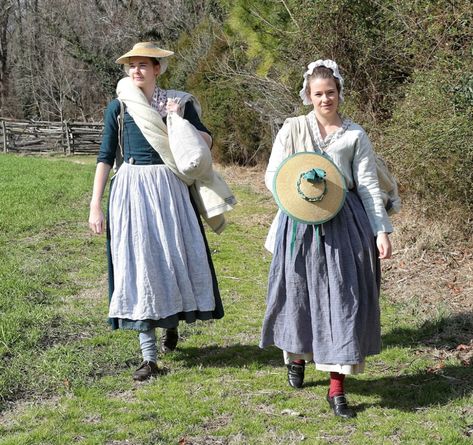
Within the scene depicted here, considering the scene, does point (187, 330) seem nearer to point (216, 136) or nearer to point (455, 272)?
point (455, 272)

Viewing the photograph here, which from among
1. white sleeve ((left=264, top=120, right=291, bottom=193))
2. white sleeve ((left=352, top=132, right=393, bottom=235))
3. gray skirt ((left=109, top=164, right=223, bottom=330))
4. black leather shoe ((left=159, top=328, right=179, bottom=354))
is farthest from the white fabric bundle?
black leather shoe ((left=159, top=328, right=179, bottom=354))

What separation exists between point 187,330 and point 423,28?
12.8 feet

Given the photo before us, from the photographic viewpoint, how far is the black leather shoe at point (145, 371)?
3.93 meters

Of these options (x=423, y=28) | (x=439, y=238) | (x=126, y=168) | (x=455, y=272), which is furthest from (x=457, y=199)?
(x=126, y=168)

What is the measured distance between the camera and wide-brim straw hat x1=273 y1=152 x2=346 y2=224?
11.1 feet

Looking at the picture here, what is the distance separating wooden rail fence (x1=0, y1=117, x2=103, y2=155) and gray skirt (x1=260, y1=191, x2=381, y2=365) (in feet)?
78.5

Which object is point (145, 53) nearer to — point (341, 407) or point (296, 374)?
point (296, 374)

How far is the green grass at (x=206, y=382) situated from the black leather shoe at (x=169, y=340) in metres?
0.07

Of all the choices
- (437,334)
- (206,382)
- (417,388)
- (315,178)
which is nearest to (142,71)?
(315,178)

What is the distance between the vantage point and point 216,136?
1719 cm

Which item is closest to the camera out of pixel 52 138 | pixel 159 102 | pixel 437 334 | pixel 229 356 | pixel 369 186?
pixel 369 186

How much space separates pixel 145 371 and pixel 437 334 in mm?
2071

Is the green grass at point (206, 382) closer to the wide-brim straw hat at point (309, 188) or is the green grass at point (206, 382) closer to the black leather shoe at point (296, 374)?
the black leather shoe at point (296, 374)

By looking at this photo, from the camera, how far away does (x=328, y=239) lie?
3.46 m
